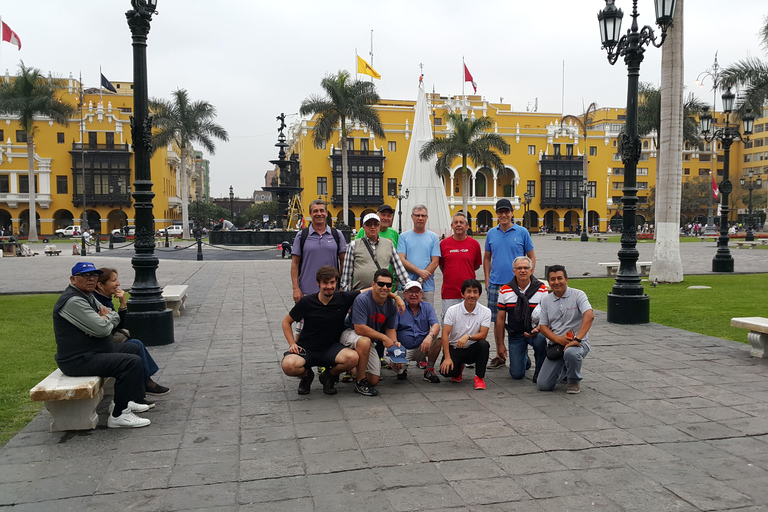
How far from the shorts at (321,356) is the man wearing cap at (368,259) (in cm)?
77

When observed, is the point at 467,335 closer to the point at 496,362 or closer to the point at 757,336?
the point at 496,362

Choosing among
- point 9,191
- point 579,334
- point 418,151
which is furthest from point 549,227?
point 579,334

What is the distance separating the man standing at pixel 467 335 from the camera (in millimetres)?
5496

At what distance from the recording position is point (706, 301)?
1070 cm

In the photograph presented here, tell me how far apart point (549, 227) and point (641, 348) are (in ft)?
213

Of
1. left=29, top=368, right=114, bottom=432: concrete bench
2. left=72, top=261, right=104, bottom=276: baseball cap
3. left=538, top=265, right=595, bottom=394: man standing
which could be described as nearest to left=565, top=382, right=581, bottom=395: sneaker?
left=538, top=265, right=595, bottom=394: man standing

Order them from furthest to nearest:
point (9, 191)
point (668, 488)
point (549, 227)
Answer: point (549, 227) → point (9, 191) → point (668, 488)

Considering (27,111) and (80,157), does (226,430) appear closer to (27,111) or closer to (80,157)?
(27,111)

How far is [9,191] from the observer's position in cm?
5528

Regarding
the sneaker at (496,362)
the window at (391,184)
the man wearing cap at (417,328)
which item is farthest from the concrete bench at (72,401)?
the window at (391,184)

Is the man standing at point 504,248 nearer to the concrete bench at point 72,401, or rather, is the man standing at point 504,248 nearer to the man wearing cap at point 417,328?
the man wearing cap at point 417,328

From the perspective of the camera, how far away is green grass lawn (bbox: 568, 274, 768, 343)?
859 centimetres

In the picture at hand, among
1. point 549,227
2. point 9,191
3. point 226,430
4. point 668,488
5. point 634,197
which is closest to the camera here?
point 668,488

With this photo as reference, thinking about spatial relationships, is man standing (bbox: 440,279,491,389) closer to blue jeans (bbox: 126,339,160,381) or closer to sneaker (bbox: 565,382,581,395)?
sneaker (bbox: 565,382,581,395)
